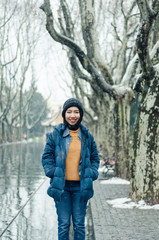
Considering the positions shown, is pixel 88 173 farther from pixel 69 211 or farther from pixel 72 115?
pixel 72 115

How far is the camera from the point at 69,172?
409 centimetres

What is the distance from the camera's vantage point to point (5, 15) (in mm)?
27938

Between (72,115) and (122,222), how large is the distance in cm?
264

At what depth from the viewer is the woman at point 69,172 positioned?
4.02 meters

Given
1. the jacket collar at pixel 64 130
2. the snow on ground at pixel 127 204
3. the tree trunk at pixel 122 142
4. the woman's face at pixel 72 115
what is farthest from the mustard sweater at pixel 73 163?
the tree trunk at pixel 122 142

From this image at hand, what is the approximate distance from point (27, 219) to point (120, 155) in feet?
20.0

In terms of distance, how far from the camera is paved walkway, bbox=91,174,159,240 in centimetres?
534

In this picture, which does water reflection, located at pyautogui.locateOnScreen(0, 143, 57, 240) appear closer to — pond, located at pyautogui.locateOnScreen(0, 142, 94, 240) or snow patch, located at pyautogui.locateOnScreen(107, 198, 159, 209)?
pond, located at pyautogui.locateOnScreen(0, 142, 94, 240)

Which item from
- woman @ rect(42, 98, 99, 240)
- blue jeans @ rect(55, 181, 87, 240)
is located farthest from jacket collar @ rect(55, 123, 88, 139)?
blue jeans @ rect(55, 181, 87, 240)

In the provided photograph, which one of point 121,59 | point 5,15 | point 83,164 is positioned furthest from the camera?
point 5,15

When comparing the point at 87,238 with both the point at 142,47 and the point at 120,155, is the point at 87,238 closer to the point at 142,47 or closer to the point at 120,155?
the point at 142,47

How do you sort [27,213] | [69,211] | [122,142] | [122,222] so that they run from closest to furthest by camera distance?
[69,211]
[122,222]
[27,213]
[122,142]

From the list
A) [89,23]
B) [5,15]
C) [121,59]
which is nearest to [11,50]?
[5,15]

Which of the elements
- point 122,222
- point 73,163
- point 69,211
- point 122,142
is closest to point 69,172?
point 73,163
